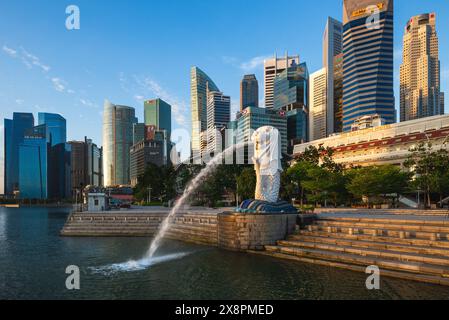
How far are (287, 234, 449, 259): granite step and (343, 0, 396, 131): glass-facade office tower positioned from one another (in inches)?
6692

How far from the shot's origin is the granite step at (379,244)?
18.8 meters

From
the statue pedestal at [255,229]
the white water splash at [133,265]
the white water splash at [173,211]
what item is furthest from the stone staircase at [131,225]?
the white water splash at [133,265]

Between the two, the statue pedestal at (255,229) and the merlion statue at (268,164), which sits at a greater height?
the merlion statue at (268,164)

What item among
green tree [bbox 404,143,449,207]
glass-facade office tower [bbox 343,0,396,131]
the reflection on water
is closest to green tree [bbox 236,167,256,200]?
green tree [bbox 404,143,449,207]

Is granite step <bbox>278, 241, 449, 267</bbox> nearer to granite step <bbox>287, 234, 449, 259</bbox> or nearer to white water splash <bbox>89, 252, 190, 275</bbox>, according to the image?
granite step <bbox>287, 234, 449, 259</bbox>

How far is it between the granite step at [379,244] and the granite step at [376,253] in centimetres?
42

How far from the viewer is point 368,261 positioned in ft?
63.8

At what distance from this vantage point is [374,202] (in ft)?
195

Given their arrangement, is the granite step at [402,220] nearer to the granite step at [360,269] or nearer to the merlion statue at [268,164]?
the merlion statue at [268,164]

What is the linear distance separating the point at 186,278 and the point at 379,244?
1231 centimetres

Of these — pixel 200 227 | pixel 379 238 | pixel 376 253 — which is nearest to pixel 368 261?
pixel 376 253

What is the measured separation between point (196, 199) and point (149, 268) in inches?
2230
